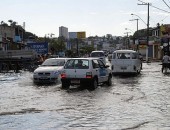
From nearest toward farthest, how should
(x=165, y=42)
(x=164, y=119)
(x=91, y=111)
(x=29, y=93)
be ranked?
1. (x=164, y=119)
2. (x=91, y=111)
3. (x=29, y=93)
4. (x=165, y=42)

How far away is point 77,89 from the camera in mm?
20406

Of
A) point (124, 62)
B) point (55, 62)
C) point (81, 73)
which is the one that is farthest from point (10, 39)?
point (81, 73)

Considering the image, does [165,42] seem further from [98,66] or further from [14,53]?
[98,66]

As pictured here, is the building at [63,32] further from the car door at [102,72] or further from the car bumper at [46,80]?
the car door at [102,72]

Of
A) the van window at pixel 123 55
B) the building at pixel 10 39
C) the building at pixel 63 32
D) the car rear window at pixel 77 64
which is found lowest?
the car rear window at pixel 77 64

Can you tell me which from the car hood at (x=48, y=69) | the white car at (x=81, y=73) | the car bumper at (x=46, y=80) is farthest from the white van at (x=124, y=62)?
the white car at (x=81, y=73)

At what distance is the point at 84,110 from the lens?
13383 millimetres

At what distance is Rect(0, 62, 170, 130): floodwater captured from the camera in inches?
420

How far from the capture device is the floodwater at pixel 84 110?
35.0 ft

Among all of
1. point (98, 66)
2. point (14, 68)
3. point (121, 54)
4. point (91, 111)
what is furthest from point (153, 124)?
point (14, 68)

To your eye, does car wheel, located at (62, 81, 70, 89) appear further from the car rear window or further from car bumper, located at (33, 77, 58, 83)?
car bumper, located at (33, 77, 58, 83)

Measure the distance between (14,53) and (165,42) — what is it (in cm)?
2982

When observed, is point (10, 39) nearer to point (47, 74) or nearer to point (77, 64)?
point (47, 74)

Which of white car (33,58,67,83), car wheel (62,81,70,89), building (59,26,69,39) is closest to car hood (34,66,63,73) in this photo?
white car (33,58,67,83)
